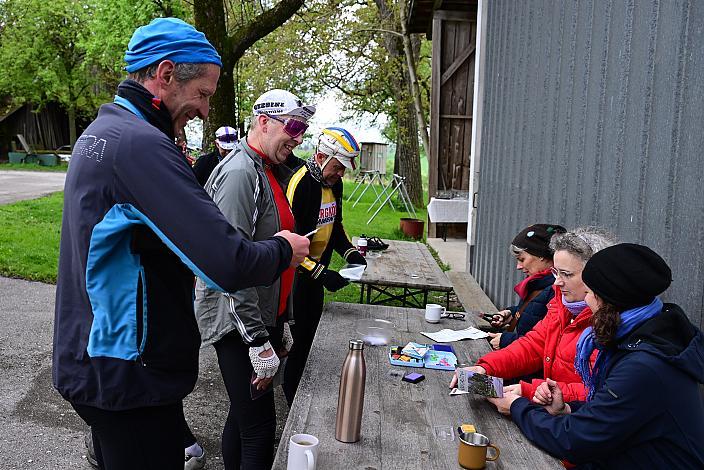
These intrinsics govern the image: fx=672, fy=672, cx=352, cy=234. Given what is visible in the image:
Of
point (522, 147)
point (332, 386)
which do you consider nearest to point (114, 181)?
point (332, 386)

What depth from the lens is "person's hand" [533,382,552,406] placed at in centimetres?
248

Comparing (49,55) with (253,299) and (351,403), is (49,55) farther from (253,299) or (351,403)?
(351,403)

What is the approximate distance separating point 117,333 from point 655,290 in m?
1.65

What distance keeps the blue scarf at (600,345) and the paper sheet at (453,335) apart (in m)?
1.07

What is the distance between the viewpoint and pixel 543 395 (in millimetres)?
2490

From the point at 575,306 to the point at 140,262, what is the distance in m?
1.88

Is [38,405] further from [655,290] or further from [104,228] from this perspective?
[655,290]

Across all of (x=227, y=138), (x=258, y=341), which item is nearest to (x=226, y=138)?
(x=227, y=138)

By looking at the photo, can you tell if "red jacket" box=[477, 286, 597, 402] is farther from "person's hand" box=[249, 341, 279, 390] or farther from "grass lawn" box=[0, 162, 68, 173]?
"grass lawn" box=[0, 162, 68, 173]

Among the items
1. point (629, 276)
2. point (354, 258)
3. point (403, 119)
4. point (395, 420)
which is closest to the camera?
point (629, 276)

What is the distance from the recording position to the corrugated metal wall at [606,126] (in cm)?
284

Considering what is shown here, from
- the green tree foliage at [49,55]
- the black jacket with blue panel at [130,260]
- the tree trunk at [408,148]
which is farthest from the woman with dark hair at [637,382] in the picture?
the green tree foliage at [49,55]

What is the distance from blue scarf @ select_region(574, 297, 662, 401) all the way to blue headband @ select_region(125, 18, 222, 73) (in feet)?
5.17

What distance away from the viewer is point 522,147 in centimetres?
592
